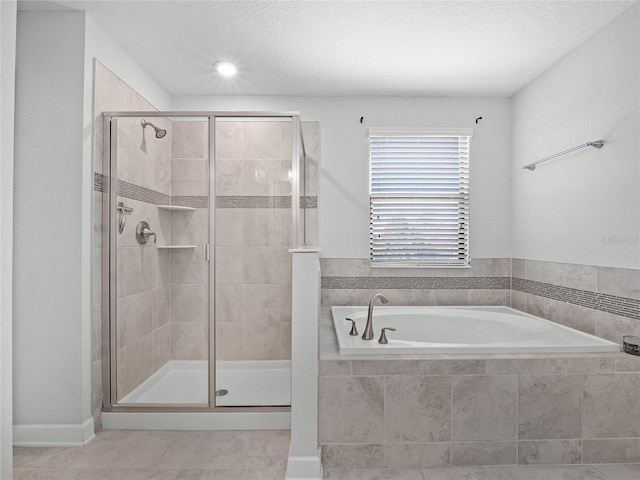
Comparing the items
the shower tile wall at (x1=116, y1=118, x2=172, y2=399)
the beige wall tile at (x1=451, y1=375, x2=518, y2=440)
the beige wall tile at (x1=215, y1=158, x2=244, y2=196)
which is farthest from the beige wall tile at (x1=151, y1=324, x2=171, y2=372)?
the beige wall tile at (x1=451, y1=375, x2=518, y2=440)

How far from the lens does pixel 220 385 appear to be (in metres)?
2.46

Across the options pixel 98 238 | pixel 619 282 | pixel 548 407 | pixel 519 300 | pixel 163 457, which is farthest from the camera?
pixel 519 300

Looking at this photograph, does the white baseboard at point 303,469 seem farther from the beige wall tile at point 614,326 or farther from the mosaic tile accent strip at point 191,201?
the beige wall tile at point 614,326

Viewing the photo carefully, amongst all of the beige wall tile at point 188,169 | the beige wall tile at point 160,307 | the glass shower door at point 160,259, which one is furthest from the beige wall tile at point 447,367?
the beige wall tile at point 188,169

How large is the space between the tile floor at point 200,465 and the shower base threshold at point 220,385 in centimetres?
21

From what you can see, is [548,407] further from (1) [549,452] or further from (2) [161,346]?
(2) [161,346]

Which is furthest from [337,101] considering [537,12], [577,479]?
[577,479]

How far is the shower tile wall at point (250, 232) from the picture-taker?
8.02ft

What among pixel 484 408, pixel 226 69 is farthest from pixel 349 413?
pixel 226 69

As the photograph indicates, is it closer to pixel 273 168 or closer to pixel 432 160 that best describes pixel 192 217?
pixel 273 168

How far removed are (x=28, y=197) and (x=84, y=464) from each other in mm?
1436

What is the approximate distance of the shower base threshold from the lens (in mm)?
2455

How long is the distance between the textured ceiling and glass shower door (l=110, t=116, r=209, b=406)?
0.56 meters

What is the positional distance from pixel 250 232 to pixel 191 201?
0.41 metres
